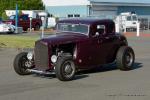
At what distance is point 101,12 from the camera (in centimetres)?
6456

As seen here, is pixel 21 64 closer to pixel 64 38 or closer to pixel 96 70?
pixel 64 38

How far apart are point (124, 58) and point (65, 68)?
297cm

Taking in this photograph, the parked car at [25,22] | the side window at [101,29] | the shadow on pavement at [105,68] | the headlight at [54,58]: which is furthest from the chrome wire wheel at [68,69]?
the parked car at [25,22]

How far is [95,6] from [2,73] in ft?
164

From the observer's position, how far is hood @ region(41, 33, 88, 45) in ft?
45.2

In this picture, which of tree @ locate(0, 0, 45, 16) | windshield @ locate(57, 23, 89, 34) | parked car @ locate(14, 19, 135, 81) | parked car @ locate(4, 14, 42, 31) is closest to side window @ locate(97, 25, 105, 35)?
parked car @ locate(14, 19, 135, 81)

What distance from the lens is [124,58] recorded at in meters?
15.6

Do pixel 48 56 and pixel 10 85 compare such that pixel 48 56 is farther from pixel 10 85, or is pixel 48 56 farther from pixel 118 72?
pixel 118 72

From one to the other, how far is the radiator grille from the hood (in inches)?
→ 7.4

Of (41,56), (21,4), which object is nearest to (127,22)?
(21,4)

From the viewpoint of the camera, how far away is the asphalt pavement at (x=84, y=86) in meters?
10.9

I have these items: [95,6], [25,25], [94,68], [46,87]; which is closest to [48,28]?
[25,25]

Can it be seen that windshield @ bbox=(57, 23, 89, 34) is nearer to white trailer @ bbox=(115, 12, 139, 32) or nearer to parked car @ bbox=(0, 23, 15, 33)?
parked car @ bbox=(0, 23, 15, 33)

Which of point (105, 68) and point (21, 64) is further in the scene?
point (105, 68)
